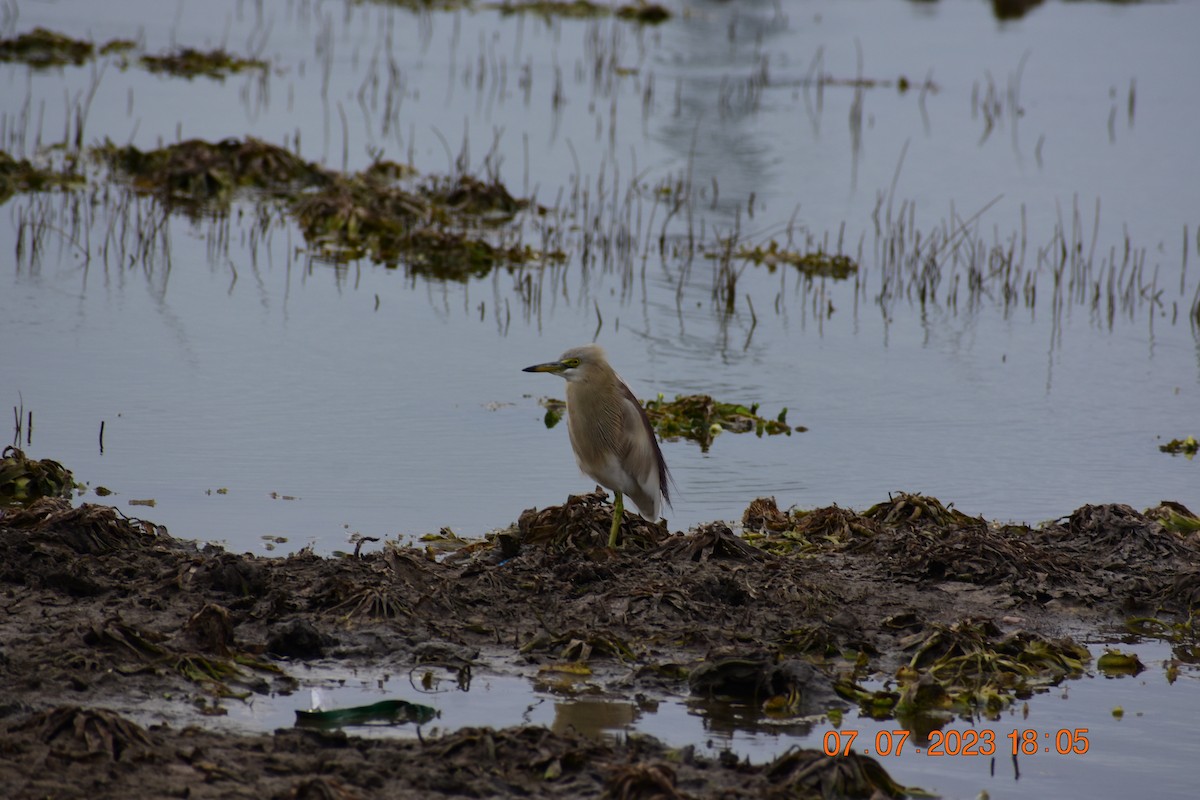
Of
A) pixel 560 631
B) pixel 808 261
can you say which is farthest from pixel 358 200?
pixel 560 631

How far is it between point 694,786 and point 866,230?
12022 millimetres

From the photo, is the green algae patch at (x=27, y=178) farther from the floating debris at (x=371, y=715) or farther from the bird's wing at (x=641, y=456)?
the floating debris at (x=371, y=715)

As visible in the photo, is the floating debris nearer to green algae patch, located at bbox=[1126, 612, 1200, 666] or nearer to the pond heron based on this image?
the pond heron

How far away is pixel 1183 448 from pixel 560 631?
5.85 metres

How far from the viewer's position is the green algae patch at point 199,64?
21.4 metres

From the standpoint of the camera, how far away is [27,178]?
552 inches

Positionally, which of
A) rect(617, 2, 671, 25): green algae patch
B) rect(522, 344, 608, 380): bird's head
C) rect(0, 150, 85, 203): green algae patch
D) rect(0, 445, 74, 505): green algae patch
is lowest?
rect(0, 445, 74, 505): green algae patch

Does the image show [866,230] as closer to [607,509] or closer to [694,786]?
[607,509]

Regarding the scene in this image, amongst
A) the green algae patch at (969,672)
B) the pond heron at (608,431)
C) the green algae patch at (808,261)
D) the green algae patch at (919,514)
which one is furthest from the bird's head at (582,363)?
the green algae patch at (808,261)

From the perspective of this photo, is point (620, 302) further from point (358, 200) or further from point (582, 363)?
point (582, 363)

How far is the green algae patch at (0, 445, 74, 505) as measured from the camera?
22.5 feet
